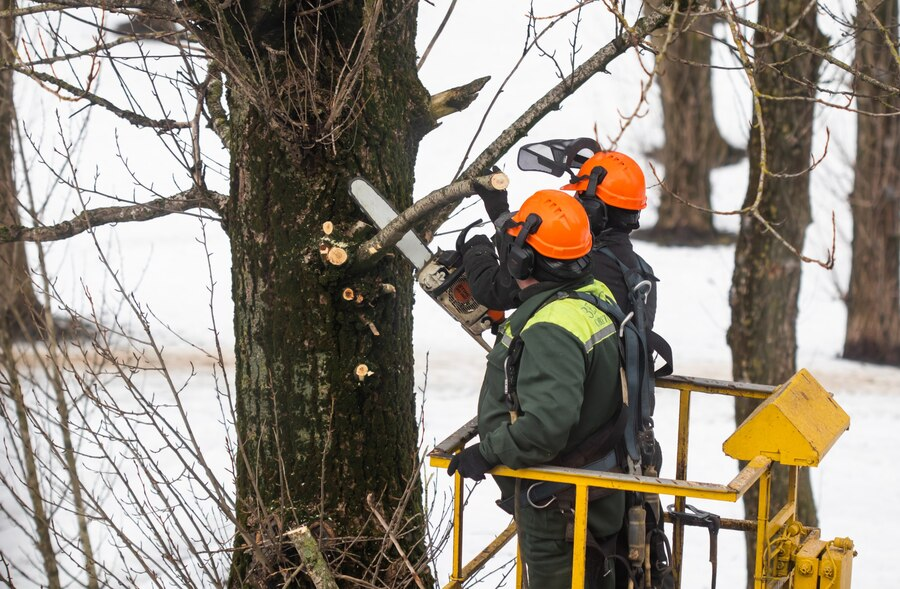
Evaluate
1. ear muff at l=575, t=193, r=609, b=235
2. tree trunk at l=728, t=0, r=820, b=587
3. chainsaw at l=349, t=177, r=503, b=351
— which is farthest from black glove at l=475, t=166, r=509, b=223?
tree trunk at l=728, t=0, r=820, b=587

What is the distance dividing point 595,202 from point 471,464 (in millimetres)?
1471

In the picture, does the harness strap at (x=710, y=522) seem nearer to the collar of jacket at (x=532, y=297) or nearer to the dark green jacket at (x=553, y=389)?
the dark green jacket at (x=553, y=389)

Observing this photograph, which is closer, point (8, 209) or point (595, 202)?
point (595, 202)

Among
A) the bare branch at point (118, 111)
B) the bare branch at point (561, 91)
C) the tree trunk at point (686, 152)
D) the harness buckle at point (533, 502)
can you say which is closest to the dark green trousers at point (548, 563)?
the harness buckle at point (533, 502)

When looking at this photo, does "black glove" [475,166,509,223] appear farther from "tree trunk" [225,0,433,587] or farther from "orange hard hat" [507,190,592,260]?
"tree trunk" [225,0,433,587]

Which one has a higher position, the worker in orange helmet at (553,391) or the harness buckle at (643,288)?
the harness buckle at (643,288)

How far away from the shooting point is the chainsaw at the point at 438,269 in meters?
3.92

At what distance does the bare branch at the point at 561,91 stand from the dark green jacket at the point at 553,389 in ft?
2.00

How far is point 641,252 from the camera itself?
750 inches

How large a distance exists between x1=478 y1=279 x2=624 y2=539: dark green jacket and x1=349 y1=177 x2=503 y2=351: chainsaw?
0.46m

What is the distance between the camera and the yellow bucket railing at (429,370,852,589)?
3.18 meters

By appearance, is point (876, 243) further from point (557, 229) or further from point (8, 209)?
point (557, 229)

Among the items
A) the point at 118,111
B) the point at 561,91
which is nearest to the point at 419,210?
the point at 561,91

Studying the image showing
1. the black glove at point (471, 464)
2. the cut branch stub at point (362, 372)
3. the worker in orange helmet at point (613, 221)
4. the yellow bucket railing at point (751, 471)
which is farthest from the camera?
the worker in orange helmet at point (613, 221)
